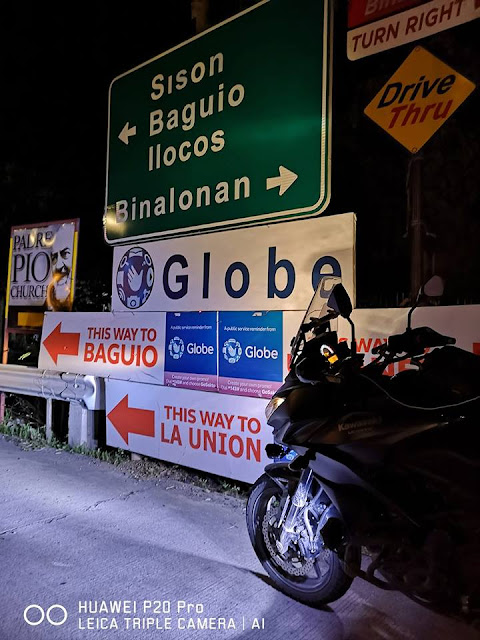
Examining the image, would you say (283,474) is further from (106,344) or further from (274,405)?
(106,344)

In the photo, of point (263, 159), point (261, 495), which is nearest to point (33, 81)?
point (263, 159)

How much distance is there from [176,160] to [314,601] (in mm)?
4194

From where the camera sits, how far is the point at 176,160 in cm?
542

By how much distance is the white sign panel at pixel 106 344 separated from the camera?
Answer: 5480mm

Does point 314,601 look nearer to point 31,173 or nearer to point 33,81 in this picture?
point 31,173

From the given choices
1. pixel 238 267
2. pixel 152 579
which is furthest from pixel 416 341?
pixel 238 267

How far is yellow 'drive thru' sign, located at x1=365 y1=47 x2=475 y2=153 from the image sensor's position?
3826mm

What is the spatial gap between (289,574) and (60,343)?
14.3 ft

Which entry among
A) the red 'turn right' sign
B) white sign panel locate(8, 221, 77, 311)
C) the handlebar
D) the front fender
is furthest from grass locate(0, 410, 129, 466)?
the red 'turn right' sign

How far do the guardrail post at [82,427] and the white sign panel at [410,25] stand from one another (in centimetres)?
462

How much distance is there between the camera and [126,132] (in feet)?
19.3

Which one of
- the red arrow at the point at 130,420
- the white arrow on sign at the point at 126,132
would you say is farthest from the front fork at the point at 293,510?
the white arrow on sign at the point at 126,132

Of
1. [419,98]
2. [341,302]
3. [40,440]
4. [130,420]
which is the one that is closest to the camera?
[341,302]

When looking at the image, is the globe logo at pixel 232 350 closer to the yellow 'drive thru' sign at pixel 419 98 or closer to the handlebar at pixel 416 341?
the yellow 'drive thru' sign at pixel 419 98
